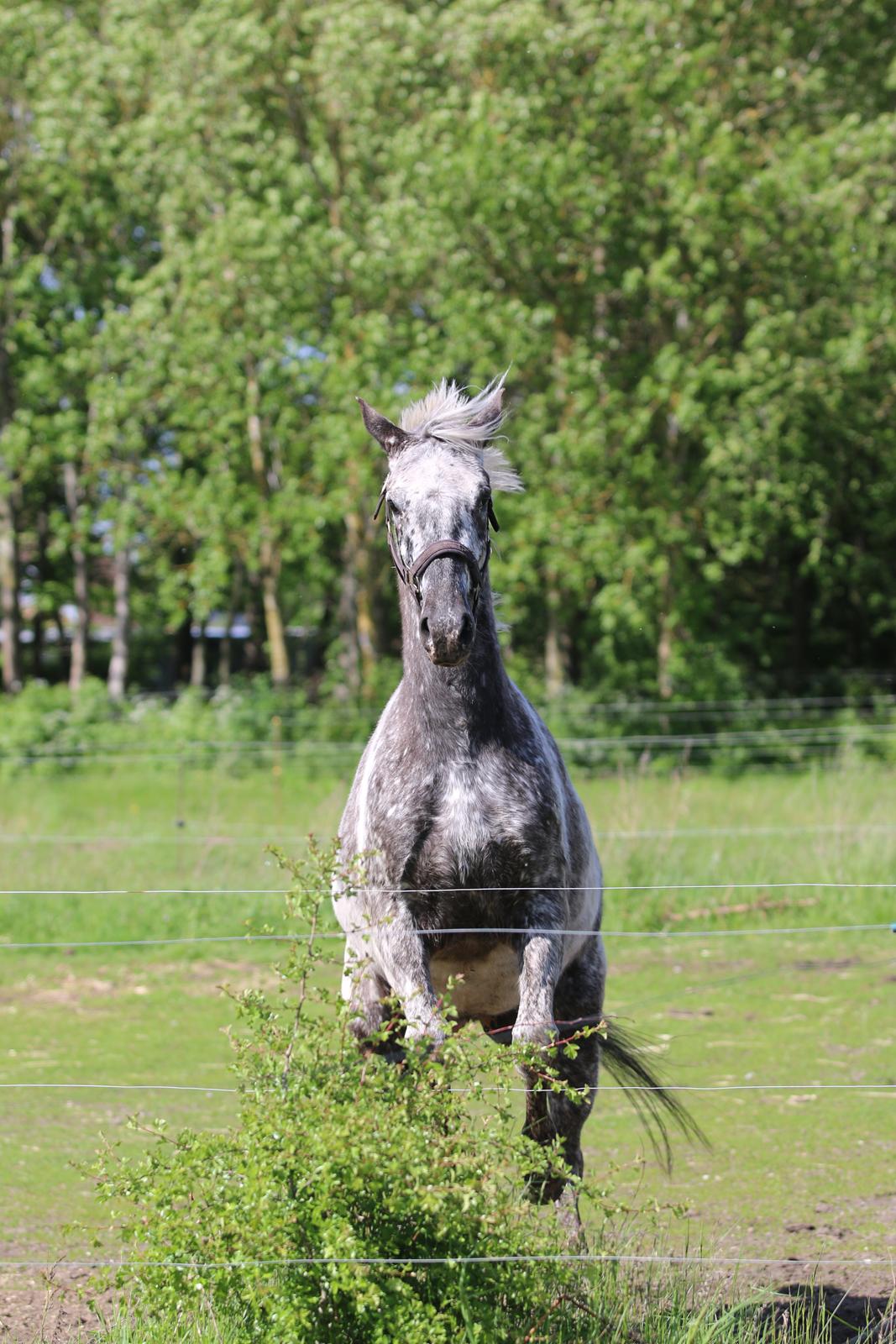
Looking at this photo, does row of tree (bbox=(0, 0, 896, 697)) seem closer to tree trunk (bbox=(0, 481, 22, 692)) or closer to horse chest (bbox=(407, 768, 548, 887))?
tree trunk (bbox=(0, 481, 22, 692))

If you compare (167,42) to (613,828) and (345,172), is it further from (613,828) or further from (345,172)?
(613,828)

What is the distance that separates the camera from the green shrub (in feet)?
9.37

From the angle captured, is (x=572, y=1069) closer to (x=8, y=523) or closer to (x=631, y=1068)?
(x=631, y=1068)

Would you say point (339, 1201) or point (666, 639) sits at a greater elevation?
point (666, 639)

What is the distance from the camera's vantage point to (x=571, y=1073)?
4219 mm

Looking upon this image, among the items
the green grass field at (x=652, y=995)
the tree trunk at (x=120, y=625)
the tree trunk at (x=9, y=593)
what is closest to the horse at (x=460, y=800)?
the green grass field at (x=652, y=995)

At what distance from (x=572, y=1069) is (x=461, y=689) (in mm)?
1287

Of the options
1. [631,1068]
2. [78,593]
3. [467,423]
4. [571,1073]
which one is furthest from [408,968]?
[78,593]

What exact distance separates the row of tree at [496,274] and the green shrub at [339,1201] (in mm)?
16358

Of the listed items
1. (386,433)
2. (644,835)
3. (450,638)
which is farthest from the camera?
(644,835)

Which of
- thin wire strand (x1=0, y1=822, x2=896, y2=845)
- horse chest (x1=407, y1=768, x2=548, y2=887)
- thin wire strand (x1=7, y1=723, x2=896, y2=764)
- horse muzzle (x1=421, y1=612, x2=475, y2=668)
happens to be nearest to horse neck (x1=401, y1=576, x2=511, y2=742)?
horse chest (x1=407, y1=768, x2=548, y2=887)

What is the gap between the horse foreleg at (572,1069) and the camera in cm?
403

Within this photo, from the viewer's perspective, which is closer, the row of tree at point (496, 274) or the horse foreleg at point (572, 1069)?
the horse foreleg at point (572, 1069)

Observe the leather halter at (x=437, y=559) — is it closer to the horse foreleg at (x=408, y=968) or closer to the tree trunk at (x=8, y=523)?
the horse foreleg at (x=408, y=968)
